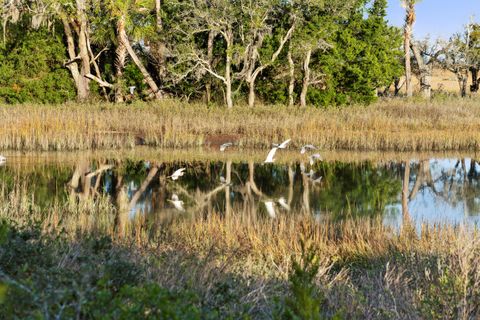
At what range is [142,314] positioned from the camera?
3023mm

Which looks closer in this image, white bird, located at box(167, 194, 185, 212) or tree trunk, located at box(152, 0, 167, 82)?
white bird, located at box(167, 194, 185, 212)

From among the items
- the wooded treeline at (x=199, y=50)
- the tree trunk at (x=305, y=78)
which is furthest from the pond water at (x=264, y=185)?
the tree trunk at (x=305, y=78)

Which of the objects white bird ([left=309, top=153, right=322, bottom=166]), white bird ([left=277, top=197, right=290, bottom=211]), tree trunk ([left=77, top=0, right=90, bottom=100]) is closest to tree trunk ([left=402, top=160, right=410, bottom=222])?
white bird ([left=277, top=197, right=290, bottom=211])

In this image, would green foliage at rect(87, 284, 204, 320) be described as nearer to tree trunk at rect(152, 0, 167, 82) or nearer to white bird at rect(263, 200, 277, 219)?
white bird at rect(263, 200, 277, 219)

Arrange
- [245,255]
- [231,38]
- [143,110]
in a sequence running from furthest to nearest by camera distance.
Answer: [231,38], [143,110], [245,255]

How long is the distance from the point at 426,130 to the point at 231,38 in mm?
8456

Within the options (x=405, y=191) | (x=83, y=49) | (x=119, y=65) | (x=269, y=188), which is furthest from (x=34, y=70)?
(x=405, y=191)

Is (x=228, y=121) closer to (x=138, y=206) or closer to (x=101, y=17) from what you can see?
(x=101, y=17)

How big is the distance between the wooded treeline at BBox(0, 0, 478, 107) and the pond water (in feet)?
28.3

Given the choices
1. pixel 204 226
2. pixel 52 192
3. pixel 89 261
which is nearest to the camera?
pixel 89 261

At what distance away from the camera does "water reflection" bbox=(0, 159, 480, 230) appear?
11.1 meters

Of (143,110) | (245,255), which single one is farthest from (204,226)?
(143,110)

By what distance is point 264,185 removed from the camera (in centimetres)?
1421

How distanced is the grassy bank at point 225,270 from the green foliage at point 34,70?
19.2m
